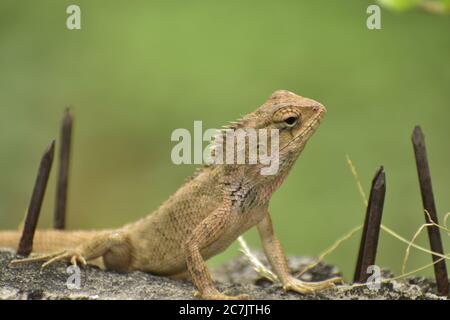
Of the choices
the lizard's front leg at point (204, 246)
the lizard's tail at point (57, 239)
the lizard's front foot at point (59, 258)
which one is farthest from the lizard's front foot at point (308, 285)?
the lizard's tail at point (57, 239)

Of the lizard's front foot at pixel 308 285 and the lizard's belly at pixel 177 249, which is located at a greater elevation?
the lizard's belly at pixel 177 249

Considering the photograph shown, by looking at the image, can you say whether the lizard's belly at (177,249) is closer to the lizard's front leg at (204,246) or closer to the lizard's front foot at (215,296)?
the lizard's front leg at (204,246)

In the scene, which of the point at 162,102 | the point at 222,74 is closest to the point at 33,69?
the point at 162,102

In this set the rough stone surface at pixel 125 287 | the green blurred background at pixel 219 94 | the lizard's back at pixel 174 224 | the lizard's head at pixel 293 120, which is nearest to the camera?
the rough stone surface at pixel 125 287

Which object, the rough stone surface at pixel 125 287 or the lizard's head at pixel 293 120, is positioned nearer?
the rough stone surface at pixel 125 287

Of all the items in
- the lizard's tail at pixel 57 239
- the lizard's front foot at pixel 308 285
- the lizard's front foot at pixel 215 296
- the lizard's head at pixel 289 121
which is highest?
the lizard's head at pixel 289 121
